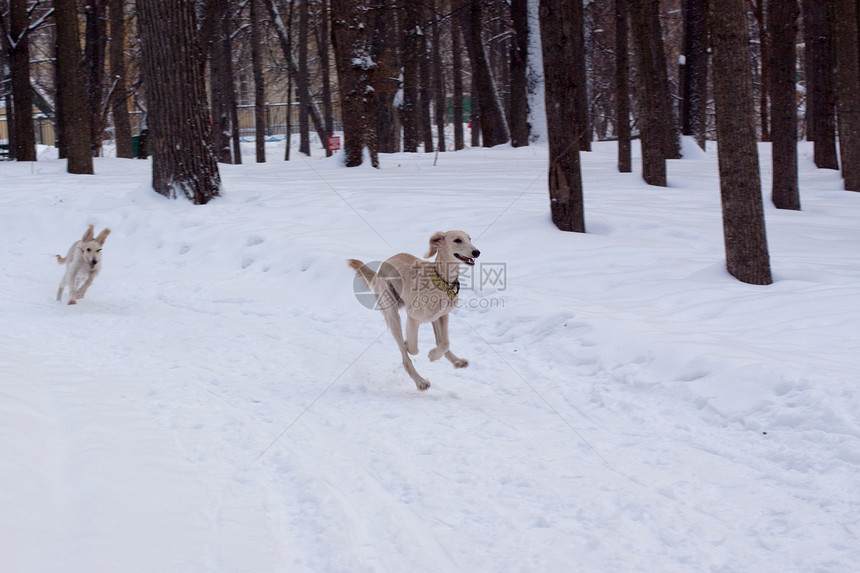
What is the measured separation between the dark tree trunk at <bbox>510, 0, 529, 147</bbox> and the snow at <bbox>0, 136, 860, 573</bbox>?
10341mm

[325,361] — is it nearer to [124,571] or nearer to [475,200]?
[124,571]

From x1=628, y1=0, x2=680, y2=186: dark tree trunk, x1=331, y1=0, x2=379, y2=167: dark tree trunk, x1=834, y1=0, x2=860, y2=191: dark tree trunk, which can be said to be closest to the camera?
x1=834, y1=0, x2=860, y2=191: dark tree trunk

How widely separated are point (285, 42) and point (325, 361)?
2453 cm

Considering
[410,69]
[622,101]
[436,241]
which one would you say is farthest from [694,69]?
[436,241]

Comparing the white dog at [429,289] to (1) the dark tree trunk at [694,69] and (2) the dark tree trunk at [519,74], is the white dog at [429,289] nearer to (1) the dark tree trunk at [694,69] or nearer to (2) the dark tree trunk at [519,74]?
(2) the dark tree trunk at [519,74]

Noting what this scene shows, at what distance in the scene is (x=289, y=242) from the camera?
11.2 meters

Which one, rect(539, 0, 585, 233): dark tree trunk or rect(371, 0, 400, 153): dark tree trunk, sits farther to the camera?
rect(371, 0, 400, 153): dark tree trunk

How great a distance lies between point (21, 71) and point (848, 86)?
63.5ft

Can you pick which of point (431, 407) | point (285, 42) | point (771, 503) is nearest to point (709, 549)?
point (771, 503)

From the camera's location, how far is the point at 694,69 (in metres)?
21.5

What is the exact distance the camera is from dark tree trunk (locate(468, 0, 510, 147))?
22922mm

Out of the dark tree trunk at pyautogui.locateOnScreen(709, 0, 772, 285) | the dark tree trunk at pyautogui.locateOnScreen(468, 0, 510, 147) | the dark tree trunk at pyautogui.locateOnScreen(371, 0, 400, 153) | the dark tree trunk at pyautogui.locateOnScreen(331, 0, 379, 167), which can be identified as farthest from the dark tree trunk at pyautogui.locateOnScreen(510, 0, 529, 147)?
the dark tree trunk at pyautogui.locateOnScreen(709, 0, 772, 285)

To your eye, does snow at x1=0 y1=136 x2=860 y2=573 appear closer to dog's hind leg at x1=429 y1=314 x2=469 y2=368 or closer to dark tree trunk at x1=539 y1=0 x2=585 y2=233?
dog's hind leg at x1=429 y1=314 x2=469 y2=368

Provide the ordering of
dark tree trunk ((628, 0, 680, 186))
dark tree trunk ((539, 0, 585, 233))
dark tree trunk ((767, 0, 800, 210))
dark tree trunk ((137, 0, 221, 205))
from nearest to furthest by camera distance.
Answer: dark tree trunk ((539, 0, 585, 233)), dark tree trunk ((767, 0, 800, 210)), dark tree trunk ((137, 0, 221, 205)), dark tree trunk ((628, 0, 680, 186))
